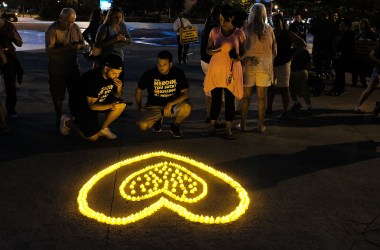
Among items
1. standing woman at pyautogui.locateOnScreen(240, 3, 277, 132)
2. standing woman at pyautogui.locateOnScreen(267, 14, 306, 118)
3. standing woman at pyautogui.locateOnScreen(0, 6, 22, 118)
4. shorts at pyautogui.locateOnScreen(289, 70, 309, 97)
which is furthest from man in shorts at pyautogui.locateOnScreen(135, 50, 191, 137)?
shorts at pyautogui.locateOnScreen(289, 70, 309, 97)

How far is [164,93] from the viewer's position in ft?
21.5

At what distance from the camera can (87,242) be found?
3615 millimetres

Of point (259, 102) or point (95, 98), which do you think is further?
point (259, 102)

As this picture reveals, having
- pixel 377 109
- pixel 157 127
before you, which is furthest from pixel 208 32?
pixel 377 109

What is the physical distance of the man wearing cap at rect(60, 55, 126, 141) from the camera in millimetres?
6062

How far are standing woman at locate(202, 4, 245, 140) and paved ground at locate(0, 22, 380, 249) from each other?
68 centimetres

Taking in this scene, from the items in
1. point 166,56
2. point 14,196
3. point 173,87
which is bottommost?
point 14,196

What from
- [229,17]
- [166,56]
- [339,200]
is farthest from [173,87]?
[339,200]

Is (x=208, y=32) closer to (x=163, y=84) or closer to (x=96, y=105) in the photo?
(x=163, y=84)

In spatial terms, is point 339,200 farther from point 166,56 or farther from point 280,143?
point 166,56

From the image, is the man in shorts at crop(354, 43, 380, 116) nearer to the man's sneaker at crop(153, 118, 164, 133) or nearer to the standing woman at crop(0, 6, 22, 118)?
the man's sneaker at crop(153, 118, 164, 133)

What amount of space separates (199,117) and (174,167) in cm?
261

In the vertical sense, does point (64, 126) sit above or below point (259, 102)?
below

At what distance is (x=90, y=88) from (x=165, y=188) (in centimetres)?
206
